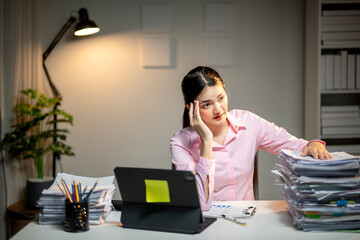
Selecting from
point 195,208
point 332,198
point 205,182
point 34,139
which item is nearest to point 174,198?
point 195,208

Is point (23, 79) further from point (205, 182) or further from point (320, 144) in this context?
point (320, 144)

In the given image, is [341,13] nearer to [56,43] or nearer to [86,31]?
[86,31]

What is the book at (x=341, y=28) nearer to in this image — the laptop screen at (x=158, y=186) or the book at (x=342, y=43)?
the book at (x=342, y=43)

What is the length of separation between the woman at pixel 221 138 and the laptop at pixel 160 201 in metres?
0.43

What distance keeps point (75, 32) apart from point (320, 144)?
2.20 m

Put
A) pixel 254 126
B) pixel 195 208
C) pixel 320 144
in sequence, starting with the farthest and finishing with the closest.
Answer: pixel 254 126, pixel 320 144, pixel 195 208

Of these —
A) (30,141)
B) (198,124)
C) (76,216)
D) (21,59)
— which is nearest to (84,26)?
(21,59)

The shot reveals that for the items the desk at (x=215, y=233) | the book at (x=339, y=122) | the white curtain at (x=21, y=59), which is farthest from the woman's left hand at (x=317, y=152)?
the white curtain at (x=21, y=59)

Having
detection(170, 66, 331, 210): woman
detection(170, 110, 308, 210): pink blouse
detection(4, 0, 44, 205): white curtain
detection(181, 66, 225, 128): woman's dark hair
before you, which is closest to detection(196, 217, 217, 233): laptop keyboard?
detection(170, 66, 331, 210): woman

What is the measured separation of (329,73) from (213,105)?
1689mm

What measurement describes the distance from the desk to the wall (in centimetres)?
216

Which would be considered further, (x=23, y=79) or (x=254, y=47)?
(x=254, y=47)

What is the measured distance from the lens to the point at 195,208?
59.3 inches

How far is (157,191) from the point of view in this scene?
1.52 metres
